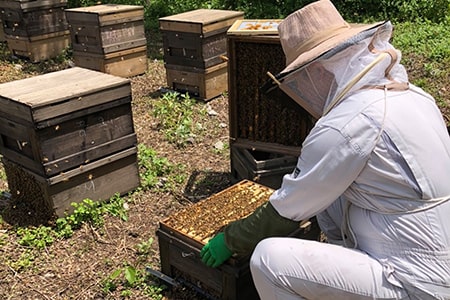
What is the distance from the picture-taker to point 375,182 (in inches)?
70.1

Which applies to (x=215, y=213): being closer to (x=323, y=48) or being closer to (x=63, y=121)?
(x=63, y=121)

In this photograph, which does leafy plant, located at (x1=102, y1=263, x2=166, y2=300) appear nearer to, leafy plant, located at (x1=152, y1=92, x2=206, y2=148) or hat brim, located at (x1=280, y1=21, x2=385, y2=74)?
hat brim, located at (x1=280, y1=21, x2=385, y2=74)

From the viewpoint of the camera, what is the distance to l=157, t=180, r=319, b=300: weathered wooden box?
7.91 ft

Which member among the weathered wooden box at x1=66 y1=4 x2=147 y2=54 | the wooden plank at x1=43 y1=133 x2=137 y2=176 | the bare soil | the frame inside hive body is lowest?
the bare soil

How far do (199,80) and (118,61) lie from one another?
1490 millimetres

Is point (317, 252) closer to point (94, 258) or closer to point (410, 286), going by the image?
point (410, 286)

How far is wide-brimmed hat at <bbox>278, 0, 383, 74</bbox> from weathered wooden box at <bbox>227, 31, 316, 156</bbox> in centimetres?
130

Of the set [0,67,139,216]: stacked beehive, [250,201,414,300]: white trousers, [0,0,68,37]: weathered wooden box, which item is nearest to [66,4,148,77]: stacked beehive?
[0,0,68,37]: weathered wooden box

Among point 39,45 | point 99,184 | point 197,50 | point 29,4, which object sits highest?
point 29,4

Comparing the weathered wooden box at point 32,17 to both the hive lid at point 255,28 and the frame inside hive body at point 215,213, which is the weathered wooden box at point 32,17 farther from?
the frame inside hive body at point 215,213

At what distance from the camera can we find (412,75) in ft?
19.0

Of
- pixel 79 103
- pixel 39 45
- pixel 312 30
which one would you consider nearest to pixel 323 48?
pixel 312 30

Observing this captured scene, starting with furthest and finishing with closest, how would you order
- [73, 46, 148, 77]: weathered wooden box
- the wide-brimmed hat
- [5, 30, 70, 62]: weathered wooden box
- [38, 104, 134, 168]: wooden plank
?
[5, 30, 70, 62]: weathered wooden box < [73, 46, 148, 77]: weathered wooden box < [38, 104, 134, 168]: wooden plank < the wide-brimmed hat

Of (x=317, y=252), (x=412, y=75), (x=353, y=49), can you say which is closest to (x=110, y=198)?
(x=317, y=252)
